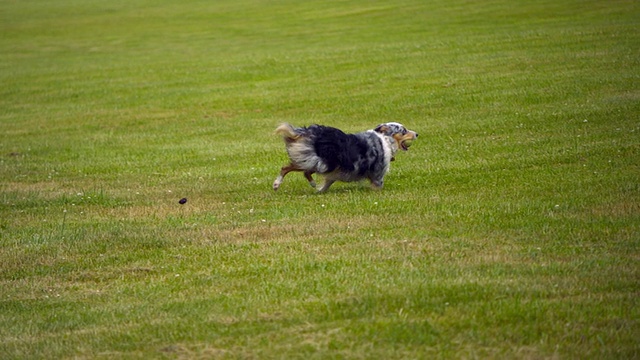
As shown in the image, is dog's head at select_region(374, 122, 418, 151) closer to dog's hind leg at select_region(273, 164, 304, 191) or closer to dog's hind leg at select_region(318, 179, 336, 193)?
dog's hind leg at select_region(318, 179, 336, 193)

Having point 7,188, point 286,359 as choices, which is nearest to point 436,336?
point 286,359

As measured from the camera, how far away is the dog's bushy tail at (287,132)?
1295 centimetres

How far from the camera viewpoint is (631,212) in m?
10.2

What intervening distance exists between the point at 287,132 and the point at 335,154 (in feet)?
2.66

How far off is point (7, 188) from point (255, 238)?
7.31 m

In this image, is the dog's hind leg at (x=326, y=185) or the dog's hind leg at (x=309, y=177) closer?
the dog's hind leg at (x=309, y=177)

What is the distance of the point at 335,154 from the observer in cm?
1306

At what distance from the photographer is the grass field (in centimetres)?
700

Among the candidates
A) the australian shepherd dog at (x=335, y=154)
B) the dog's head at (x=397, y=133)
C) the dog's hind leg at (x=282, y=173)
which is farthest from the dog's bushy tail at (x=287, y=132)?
the dog's head at (x=397, y=133)

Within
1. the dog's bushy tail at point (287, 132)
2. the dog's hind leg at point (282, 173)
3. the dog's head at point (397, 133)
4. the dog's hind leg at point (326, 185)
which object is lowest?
the dog's hind leg at point (326, 185)

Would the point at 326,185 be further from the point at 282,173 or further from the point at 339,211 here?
the point at 339,211

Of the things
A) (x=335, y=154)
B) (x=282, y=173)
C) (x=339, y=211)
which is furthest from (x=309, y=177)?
(x=339, y=211)

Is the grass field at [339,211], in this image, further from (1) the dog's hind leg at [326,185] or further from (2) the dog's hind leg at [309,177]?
(2) the dog's hind leg at [309,177]

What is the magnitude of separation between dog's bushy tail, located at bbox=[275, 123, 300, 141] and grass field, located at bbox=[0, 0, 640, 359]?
0.96m
